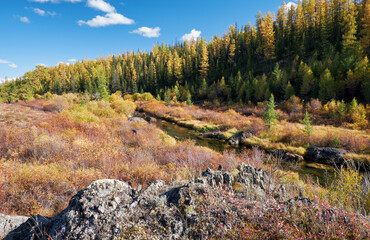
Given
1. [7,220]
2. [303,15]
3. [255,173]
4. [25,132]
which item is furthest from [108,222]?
[303,15]

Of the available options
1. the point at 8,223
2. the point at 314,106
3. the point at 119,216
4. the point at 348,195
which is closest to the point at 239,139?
the point at 348,195

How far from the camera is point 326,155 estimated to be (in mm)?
14781

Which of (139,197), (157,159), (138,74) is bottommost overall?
(157,159)

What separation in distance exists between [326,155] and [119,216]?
17874 mm

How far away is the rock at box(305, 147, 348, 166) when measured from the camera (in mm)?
14151

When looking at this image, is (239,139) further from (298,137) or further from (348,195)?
(348,195)

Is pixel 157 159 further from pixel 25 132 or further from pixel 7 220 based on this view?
pixel 25 132

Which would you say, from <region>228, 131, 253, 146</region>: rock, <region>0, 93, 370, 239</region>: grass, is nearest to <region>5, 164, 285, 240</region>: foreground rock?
<region>0, 93, 370, 239</region>: grass

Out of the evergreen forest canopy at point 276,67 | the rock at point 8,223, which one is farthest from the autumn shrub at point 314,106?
the rock at point 8,223

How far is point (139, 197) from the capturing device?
9.69ft

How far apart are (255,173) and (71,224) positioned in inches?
165

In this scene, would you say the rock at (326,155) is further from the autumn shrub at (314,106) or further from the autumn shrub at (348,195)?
the autumn shrub at (314,106)

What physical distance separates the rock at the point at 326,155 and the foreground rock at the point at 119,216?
16.3 m

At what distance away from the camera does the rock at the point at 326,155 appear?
1415cm
